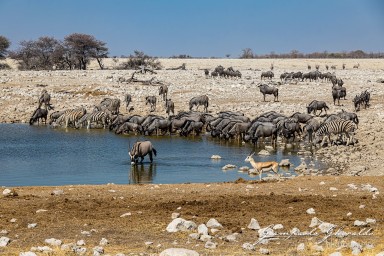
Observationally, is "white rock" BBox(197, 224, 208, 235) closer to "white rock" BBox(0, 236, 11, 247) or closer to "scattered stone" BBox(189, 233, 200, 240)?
"scattered stone" BBox(189, 233, 200, 240)

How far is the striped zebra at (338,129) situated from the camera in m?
26.4

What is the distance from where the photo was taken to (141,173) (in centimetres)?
2053

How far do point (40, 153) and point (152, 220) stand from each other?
15.4 metres

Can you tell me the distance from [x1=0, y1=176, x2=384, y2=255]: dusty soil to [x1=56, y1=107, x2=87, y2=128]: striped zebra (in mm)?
21333

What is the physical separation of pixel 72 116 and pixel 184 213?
2571 cm

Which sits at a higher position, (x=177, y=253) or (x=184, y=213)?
(x=177, y=253)

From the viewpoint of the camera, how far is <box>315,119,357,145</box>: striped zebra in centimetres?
2641

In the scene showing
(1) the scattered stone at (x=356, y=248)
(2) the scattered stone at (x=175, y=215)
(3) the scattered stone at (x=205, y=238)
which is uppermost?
(1) the scattered stone at (x=356, y=248)

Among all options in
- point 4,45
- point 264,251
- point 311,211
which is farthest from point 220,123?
point 4,45

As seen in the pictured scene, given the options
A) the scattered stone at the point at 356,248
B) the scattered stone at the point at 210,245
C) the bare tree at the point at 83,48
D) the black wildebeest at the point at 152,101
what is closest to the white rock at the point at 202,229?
the scattered stone at the point at 210,245

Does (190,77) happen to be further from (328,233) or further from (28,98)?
(328,233)

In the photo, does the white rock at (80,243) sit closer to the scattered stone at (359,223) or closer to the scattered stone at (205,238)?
the scattered stone at (205,238)

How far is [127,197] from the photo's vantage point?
42.7 ft

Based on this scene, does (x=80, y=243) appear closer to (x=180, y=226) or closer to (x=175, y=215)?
(x=180, y=226)
